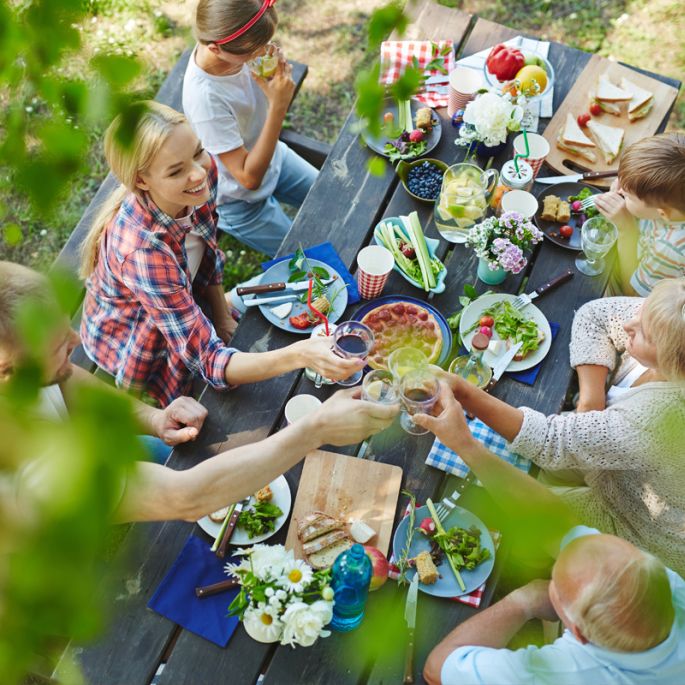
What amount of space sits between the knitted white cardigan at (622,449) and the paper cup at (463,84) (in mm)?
1188

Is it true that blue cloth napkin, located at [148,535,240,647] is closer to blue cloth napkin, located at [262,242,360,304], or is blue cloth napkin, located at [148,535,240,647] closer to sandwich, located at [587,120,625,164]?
blue cloth napkin, located at [262,242,360,304]

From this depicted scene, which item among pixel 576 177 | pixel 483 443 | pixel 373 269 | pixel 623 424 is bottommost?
pixel 483 443

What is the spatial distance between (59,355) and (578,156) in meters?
2.40

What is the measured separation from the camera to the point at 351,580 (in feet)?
7.07

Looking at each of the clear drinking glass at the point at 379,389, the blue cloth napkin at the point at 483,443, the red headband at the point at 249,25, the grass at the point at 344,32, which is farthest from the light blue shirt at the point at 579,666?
the grass at the point at 344,32

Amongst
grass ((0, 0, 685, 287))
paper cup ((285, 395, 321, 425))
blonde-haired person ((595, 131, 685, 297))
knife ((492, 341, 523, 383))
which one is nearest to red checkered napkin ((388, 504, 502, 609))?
paper cup ((285, 395, 321, 425))

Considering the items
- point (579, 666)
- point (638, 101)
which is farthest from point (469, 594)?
point (638, 101)

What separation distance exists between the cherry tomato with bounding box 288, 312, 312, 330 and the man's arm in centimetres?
54

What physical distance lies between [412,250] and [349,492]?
1065 millimetres

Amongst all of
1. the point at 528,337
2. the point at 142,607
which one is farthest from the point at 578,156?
the point at 142,607

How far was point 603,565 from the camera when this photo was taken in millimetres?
1968

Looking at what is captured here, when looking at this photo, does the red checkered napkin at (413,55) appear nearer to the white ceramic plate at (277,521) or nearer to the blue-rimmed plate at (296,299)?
the blue-rimmed plate at (296,299)

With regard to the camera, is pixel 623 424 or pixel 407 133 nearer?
pixel 623 424

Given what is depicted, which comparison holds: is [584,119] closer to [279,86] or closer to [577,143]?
[577,143]
